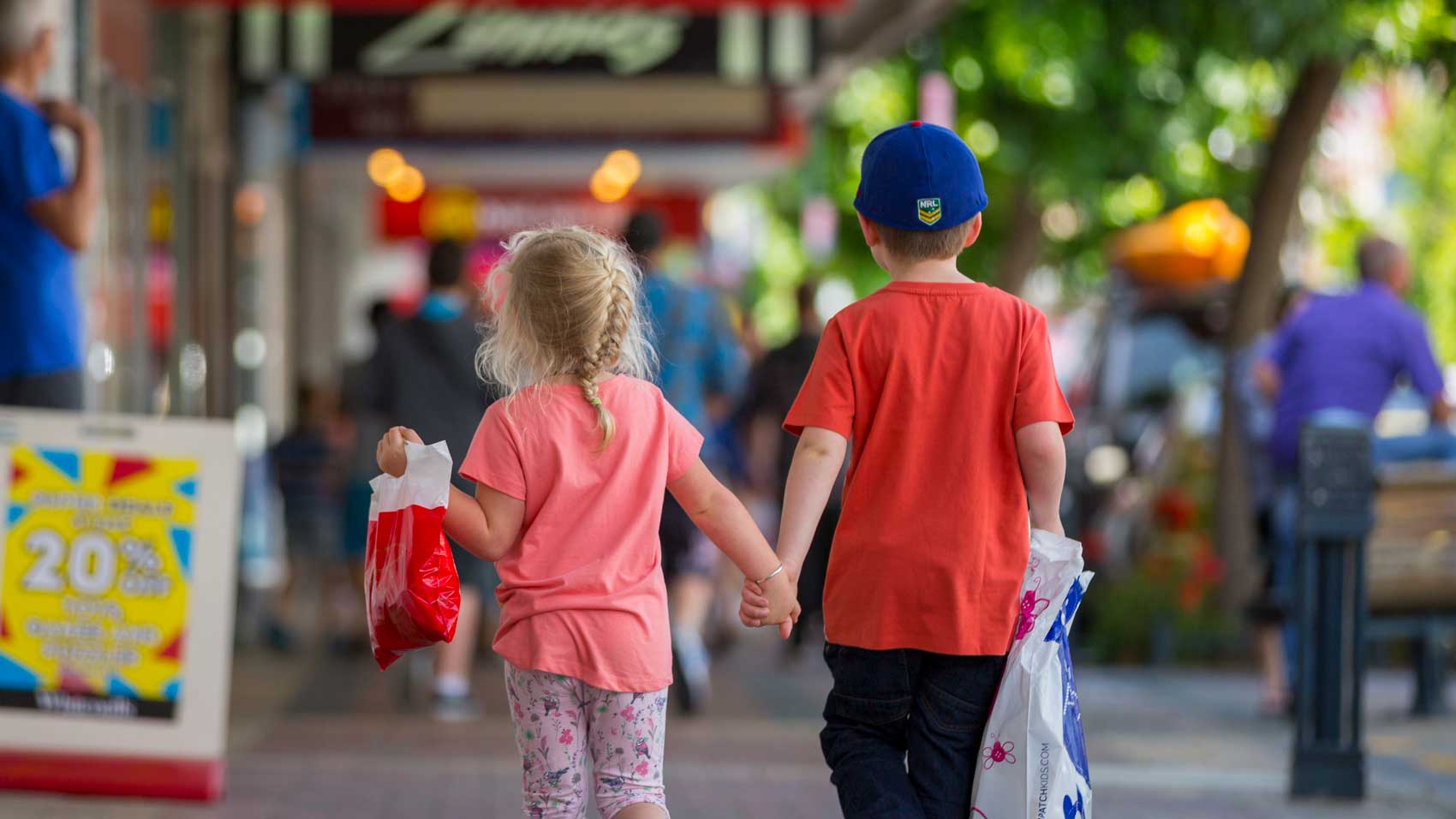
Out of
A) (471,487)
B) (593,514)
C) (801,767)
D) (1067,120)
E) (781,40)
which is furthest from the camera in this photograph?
(1067,120)

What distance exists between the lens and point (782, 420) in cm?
1048

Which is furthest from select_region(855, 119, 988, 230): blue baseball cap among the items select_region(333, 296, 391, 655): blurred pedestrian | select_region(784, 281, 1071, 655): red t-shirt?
select_region(333, 296, 391, 655): blurred pedestrian

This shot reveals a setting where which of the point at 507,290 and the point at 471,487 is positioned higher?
the point at 507,290

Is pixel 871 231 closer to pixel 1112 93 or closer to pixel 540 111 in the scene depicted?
pixel 540 111

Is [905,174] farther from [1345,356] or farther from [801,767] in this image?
[1345,356]

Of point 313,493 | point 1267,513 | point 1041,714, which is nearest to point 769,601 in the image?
point 1041,714

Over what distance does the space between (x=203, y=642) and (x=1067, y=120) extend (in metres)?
10.9

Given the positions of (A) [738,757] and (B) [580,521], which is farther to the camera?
(A) [738,757]

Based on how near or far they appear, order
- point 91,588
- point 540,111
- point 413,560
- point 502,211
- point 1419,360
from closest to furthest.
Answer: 1. point 413,560
2. point 91,588
3. point 1419,360
4. point 540,111
5. point 502,211

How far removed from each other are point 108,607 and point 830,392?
277 centimetres

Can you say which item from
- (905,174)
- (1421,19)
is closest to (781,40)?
(1421,19)

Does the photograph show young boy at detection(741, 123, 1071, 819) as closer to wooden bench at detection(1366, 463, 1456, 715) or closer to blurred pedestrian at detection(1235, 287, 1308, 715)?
wooden bench at detection(1366, 463, 1456, 715)

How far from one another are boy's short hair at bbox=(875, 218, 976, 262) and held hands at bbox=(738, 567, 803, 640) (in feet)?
2.25

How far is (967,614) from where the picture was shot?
153 inches
